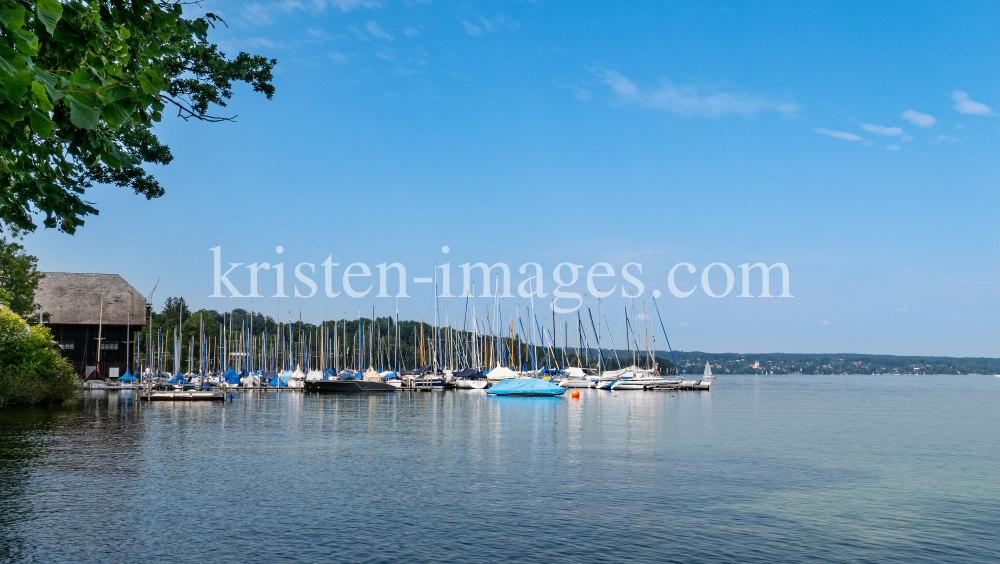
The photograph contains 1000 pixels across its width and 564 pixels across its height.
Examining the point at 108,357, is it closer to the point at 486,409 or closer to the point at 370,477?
the point at 486,409

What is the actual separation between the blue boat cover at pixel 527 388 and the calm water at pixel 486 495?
49147 millimetres

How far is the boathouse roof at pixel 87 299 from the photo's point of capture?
93.2m

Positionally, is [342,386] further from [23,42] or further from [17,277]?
[23,42]

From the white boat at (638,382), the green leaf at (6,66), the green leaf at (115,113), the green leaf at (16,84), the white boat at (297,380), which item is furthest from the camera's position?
the white boat at (638,382)

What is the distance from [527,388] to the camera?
9194 centimetres

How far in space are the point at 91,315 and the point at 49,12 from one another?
9875 cm

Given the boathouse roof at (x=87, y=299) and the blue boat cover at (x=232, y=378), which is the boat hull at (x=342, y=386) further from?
the boathouse roof at (x=87, y=299)

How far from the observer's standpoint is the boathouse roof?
306 feet

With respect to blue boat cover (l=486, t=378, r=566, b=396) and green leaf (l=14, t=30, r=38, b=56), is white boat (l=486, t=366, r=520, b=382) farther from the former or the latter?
green leaf (l=14, t=30, r=38, b=56)

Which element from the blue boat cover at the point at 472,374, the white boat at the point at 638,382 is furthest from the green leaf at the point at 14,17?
the white boat at the point at 638,382

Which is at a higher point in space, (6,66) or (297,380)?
(6,66)

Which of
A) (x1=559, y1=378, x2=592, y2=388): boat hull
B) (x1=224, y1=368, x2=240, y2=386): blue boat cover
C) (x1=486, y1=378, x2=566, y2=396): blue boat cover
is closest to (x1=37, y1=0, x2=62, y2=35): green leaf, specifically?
(x1=486, y1=378, x2=566, y2=396): blue boat cover

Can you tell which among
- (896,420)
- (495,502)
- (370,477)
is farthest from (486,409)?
(495,502)

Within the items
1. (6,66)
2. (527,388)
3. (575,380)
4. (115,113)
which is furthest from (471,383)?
(6,66)
